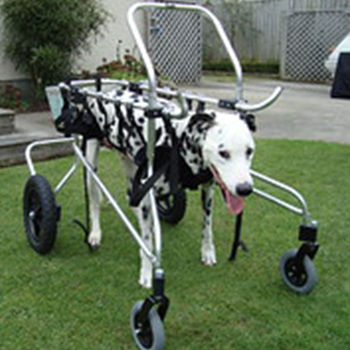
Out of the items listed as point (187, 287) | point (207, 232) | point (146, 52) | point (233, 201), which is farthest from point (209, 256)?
point (146, 52)

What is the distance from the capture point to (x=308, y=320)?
116 inches

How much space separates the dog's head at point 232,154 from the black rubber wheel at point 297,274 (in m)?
0.78

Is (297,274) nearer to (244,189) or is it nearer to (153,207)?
(244,189)

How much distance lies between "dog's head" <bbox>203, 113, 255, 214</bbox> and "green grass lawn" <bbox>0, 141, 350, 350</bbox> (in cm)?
76

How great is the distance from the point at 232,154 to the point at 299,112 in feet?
25.6

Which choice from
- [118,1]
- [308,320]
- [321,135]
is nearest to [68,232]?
[308,320]

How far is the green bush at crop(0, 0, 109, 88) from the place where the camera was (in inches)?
320

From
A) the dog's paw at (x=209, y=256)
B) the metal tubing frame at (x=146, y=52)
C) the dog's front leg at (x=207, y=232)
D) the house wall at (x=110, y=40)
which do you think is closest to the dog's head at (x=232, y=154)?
the metal tubing frame at (x=146, y=52)

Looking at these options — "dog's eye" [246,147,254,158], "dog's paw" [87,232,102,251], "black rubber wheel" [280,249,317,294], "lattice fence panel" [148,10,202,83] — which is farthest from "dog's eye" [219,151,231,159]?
"lattice fence panel" [148,10,202,83]

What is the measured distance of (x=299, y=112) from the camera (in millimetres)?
9945

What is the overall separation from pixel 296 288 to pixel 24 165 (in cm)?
396

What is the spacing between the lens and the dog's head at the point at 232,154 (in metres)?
2.52

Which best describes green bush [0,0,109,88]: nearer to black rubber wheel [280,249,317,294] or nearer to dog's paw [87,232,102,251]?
dog's paw [87,232,102,251]

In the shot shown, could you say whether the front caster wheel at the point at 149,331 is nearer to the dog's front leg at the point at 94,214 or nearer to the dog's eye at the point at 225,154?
the dog's eye at the point at 225,154
